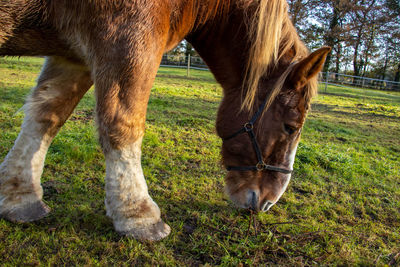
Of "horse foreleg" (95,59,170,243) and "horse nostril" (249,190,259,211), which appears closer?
"horse foreleg" (95,59,170,243)

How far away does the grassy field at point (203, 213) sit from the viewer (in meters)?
1.79

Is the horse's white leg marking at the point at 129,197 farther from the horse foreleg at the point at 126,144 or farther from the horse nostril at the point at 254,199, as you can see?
the horse nostril at the point at 254,199

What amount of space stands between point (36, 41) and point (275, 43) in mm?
1615

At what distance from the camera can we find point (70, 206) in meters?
2.21

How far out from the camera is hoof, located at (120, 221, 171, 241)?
1867 millimetres

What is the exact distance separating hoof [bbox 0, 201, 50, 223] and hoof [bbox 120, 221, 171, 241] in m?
0.70

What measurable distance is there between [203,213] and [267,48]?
1.47m

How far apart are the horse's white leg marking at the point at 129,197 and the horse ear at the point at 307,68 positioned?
1.21 m

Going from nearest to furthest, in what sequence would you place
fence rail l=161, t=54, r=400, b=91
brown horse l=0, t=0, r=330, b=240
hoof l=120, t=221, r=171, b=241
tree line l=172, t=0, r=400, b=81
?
brown horse l=0, t=0, r=330, b=240 → hoof l=120, t=221, r=171, b=241 → fence rail l=161, t=54, r=400, b=91 → tree line l=172, t=0, r=400, b=81

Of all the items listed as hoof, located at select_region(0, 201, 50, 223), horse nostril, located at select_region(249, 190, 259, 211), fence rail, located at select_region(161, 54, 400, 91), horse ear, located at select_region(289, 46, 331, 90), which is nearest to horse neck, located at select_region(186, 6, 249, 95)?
horse ear, located at select_region(289, 46, 331, 90)

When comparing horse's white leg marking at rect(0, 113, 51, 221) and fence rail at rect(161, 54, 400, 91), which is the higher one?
fence rail at rect(161, 54, 400, 91)

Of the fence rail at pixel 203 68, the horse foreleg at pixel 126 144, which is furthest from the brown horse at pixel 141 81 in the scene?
the fence rail at pixel 203 68

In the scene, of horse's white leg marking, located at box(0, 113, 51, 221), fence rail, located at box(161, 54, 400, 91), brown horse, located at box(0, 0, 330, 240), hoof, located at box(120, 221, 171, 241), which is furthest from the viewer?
fence rail, located at box(161, 54, 400, 91)

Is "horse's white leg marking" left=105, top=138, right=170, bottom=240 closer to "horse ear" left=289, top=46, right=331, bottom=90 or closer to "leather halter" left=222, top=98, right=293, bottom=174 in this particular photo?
"leather halter" left=222, top=98, right=293, bottom=174
